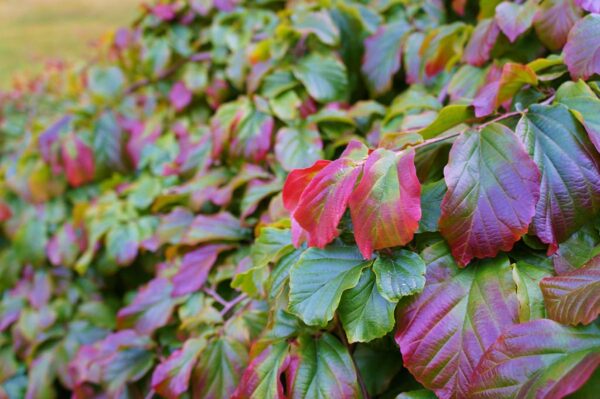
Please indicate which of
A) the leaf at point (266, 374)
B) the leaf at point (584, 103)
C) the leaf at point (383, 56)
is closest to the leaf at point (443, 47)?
the leaf at point (383, 56)

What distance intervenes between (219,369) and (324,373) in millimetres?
299

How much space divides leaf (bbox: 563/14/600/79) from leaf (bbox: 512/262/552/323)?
37cm

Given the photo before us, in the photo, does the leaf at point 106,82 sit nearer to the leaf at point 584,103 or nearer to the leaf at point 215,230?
the leaf at point 215,230

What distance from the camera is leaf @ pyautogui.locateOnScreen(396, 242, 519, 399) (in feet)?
2.43

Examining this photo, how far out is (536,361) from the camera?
651mm

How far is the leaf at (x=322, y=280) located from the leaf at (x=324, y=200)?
44 millimetres

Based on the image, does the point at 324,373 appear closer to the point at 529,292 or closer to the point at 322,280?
the point at 322,280

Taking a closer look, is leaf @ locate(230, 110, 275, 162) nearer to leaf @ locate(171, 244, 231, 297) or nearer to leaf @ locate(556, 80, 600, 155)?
leaf @ locate(171, 244, 231, 297)

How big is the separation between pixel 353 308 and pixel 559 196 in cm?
34

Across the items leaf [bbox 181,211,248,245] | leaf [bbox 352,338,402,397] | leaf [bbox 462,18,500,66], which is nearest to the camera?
leaf [bbox 352,338,402,397]

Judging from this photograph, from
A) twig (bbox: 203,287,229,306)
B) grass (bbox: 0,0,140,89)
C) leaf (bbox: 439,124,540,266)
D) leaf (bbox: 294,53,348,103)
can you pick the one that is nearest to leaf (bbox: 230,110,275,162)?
leaf (bbox: 294,53,348,103)

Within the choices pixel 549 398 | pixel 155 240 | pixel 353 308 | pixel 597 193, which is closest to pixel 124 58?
pixel 155 240

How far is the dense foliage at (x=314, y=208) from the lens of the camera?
30.5 inches

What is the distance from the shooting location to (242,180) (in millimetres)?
1478
